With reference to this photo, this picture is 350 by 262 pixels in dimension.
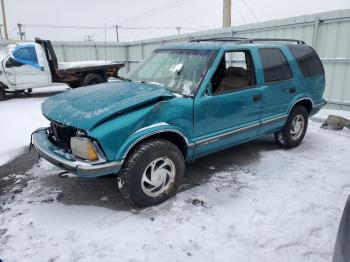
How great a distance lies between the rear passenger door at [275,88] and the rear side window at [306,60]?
354mm

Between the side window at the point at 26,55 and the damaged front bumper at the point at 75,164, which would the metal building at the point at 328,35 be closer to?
the side window at the point at 26,55

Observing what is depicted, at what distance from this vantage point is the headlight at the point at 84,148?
3.08 metres

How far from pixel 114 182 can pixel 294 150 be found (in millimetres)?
3244

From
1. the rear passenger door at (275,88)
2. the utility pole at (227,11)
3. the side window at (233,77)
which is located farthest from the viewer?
the utility pole at (227,11)

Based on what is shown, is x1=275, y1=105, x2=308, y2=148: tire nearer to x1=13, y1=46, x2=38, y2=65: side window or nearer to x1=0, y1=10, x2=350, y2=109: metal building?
x1=0, y1=10, x2=350, y2=109: metal building

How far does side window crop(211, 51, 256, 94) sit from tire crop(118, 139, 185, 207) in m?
1.06

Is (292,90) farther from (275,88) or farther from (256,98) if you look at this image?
(256,98)

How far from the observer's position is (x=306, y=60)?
5348 mm

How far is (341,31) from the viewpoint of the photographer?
312 inches

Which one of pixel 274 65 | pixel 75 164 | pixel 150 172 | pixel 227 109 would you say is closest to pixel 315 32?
pixel 274 65

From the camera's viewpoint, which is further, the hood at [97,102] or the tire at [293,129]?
the tire at [293,129]

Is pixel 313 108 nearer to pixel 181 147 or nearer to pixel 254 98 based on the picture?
pixel 254 98

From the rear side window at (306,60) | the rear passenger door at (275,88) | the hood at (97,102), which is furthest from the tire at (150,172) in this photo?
the rear side window at (306,60)

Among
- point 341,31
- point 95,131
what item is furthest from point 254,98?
point 341,31
